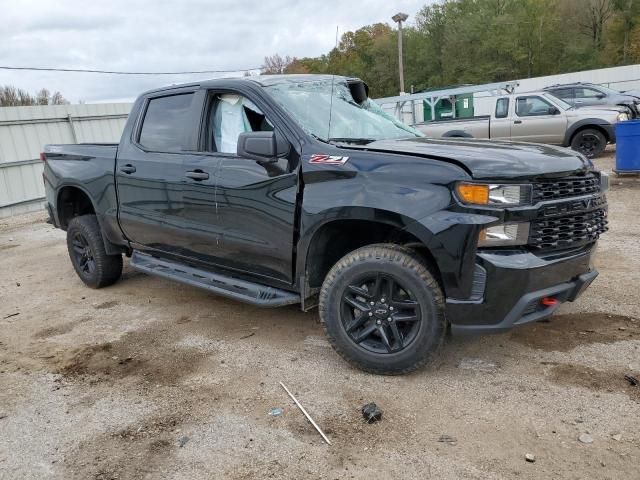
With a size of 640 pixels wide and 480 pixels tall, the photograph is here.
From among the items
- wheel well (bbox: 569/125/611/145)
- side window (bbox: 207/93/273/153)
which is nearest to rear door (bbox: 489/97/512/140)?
wheel well (bbox: 569/125/611/145)

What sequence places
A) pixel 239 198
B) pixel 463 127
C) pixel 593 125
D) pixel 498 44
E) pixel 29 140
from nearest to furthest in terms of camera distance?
1. pixel 239 198
2. pixel 593 125
3. pixel 29 140
4. pixel 463 127
5. pixel 498 44

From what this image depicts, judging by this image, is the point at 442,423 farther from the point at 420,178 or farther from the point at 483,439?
the point at 420,178

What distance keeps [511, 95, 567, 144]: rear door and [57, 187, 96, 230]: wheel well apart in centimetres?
1085

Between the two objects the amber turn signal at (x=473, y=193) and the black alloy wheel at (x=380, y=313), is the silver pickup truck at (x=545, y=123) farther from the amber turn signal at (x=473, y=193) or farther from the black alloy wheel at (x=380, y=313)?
the amber turn signal at (x=473, y=193)

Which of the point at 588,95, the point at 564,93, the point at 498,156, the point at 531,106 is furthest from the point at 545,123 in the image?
the point at 498,156

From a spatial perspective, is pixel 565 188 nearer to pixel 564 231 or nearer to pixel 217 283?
pixel 564 231

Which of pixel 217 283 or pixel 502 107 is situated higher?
pixel 502 107

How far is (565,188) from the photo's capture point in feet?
10.3

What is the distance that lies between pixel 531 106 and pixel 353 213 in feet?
39.2

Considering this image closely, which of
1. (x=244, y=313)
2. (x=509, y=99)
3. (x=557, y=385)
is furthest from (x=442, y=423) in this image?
(x=509, y=99)

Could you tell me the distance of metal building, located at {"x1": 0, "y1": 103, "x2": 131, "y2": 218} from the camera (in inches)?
524

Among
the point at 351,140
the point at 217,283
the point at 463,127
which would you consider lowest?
the point at 217,283

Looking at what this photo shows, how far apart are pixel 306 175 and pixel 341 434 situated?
1.60 m

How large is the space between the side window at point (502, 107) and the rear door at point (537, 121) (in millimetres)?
229
